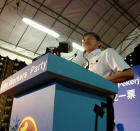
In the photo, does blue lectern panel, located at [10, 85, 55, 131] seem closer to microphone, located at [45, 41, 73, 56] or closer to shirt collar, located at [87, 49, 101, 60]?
microphone, located at [45, 41, 73, 56]

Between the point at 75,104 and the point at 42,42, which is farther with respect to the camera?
the point at 42,42

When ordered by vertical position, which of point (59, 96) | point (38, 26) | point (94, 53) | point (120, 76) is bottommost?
point (59, 96)

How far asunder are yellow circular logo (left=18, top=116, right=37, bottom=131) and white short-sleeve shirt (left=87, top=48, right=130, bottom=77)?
2.03 ft

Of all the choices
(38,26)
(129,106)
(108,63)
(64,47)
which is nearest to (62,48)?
(64,47)

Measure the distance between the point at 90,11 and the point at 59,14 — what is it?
1251mm

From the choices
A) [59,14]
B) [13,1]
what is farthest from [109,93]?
[59,14]

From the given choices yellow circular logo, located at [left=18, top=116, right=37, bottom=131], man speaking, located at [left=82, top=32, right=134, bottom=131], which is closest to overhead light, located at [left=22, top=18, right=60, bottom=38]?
man speaking, located at [left=82, top=32, right=134, bottom=131]

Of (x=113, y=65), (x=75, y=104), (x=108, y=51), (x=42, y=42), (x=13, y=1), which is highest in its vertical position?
(x=13, y=1)

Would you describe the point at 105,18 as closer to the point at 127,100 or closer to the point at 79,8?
the point at 79,8

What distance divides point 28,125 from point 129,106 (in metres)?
2.65

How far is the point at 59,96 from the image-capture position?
0.83 metres

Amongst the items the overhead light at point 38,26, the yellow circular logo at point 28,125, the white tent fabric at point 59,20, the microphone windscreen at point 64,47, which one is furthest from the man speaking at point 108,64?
the white tent fabric at point 59,20

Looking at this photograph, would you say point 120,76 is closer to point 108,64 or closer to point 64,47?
point 108,64

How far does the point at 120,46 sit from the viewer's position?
983cm
